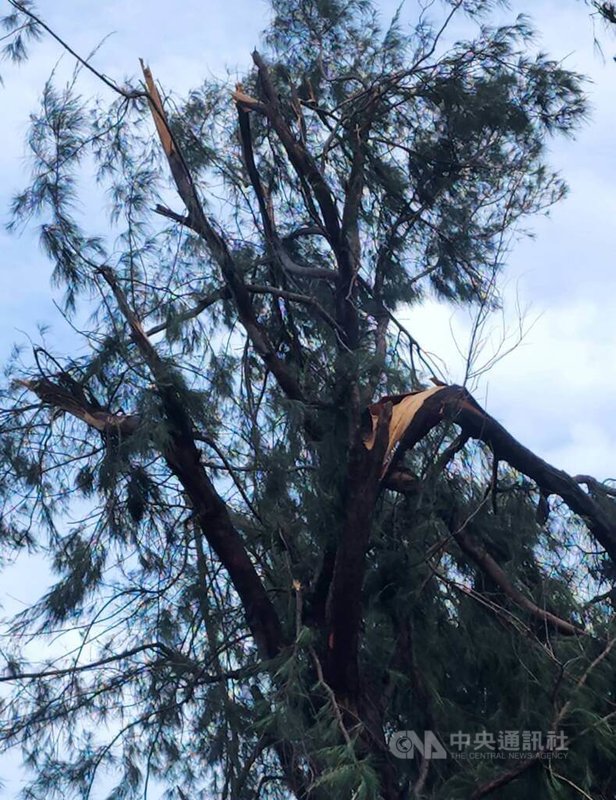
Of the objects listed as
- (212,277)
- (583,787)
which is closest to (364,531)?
(583,787)

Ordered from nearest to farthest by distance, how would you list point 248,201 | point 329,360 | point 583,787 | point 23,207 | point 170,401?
point 583,787
point 170,401
point 23,207
point 329,360
point 248,201

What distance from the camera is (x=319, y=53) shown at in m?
6.57

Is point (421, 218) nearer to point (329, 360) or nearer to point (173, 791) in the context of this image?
point (329, 360)

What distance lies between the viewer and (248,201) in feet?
20.9

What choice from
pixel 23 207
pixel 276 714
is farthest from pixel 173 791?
pixel 23 207

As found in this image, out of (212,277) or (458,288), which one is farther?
(458,288)

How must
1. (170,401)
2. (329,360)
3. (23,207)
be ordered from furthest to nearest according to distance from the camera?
(329,360), (23,207), (170,401)

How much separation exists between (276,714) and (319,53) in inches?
143

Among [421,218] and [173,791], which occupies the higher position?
[421,218]

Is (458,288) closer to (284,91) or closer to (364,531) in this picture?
(284,91)

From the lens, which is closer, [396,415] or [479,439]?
[396,415]

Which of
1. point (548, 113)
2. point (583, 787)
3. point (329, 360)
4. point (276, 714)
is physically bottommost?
point (583, 787)

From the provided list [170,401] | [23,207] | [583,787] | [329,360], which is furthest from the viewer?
[329,360]

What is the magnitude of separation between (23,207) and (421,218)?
1.91 meters
